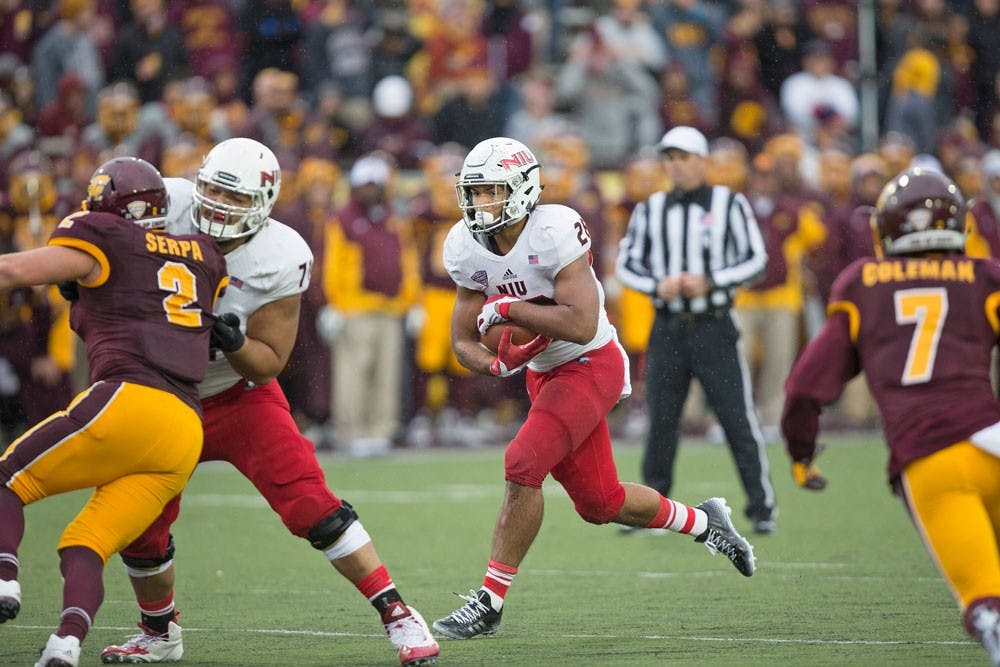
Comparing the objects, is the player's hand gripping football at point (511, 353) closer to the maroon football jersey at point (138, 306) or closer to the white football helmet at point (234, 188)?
the white football helmet at point (234, 188)

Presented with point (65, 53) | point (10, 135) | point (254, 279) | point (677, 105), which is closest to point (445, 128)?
point (677, 105)

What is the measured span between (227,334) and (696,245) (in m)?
4.23

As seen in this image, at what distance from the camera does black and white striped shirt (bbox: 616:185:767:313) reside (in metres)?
8.66

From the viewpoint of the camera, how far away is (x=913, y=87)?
648 inches

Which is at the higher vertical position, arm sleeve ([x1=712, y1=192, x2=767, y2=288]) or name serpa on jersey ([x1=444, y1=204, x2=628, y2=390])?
name serpa on jersey ([x1=444, y1=204, x2=628, y2=390])

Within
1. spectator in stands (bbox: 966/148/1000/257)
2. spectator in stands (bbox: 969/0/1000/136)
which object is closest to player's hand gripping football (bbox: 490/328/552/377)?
spectator in stands (bbox: 966/148/1000/257)

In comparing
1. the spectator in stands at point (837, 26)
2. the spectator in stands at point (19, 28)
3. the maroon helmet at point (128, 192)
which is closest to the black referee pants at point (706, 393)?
the maroon helmet at point (128, 192)

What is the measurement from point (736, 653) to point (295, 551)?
11.2ft

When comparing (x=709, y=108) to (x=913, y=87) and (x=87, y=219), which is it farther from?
(x=87, y=219)

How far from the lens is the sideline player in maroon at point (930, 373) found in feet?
14.1

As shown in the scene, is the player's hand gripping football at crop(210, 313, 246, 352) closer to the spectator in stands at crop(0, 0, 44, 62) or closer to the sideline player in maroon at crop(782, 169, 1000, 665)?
the sideline player in maroon at crop(782, 169, 1000, 665)

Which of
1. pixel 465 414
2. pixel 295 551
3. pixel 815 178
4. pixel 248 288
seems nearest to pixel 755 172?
pixel 815 178

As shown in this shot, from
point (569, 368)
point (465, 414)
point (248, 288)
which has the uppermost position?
point (248, 288)

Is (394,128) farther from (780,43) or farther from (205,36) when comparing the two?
(780,43)
